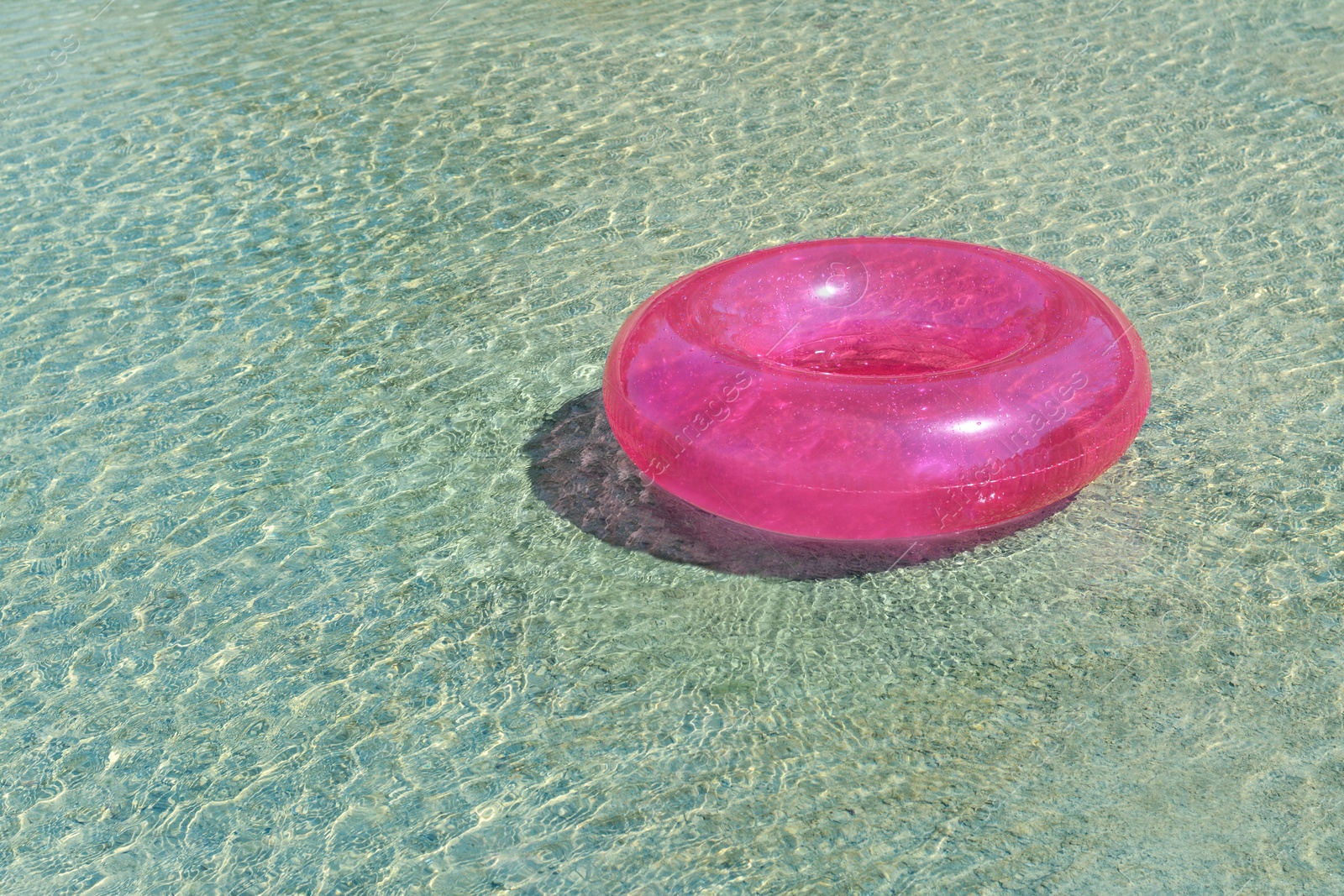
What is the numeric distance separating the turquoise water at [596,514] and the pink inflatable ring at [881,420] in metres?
0.19

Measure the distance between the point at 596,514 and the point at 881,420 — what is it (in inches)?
30.4

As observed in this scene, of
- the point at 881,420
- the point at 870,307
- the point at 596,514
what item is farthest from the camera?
the point at 870,307

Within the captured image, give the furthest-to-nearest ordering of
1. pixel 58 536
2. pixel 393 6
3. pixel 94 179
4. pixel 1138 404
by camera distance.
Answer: pixel 393 6
pixel 94 179
pixel 58 536
pixel 1138 404

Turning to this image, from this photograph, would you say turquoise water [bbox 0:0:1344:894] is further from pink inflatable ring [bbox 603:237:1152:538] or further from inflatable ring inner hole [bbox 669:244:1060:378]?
inflatable ring inner hole [bbox 669:244:1060:378]

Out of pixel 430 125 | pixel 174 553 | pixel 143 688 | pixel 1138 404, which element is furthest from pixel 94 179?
pixel 1138 404

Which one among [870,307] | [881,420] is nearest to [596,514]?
[881,420]

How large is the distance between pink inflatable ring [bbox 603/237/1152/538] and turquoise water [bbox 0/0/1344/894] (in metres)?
0.19

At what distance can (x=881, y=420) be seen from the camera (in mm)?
2699

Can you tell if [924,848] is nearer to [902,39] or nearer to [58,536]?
[58,536]

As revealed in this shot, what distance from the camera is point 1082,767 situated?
237cm

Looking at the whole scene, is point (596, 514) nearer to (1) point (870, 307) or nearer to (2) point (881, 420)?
(2) point (881, 420)

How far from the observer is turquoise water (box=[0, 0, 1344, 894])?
2316 mm

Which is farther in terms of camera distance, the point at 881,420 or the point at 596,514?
the point at 596,514

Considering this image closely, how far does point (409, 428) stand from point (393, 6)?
3464 mm
